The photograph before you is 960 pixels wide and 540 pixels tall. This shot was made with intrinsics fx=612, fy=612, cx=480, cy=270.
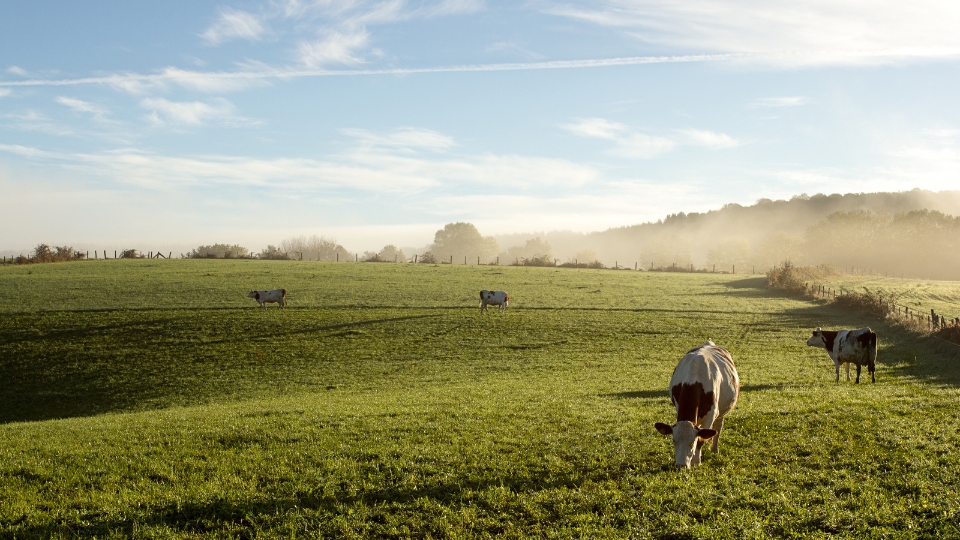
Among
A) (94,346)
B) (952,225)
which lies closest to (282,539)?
(94,346)

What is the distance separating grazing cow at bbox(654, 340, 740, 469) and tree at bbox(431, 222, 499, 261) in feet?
528

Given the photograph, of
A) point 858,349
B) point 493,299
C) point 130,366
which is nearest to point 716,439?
point 858,349

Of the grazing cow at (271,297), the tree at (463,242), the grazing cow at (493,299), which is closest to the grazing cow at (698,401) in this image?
the grazing cow at (493,299)

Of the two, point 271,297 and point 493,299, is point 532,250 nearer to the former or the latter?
point 493,299

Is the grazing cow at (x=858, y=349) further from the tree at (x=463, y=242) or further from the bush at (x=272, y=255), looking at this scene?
the tree at (x=463, y=242)

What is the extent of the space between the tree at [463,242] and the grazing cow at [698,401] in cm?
16088

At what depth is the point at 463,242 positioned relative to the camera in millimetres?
176000

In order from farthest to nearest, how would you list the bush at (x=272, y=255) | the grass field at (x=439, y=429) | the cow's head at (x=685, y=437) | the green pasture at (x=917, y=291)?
the bush at (x=272, y=255) < the green pasture at (x=917, y=291) < the cow's head at (x=685, y=437) < the grass field at (x=439, y=429)

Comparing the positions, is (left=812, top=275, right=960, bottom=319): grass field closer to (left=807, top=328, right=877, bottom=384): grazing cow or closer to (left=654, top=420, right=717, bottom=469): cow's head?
(left=807, top=328, right=877, bottom=384): grazing cow

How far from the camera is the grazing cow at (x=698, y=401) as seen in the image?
10992 mm

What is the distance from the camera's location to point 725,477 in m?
10.7

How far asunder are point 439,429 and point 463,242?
16106 centimetres

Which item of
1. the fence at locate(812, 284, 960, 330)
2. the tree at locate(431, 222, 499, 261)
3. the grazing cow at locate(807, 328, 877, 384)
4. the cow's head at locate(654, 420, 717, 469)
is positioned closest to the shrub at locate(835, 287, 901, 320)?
the fence at locate(812, 284, 960, 330)

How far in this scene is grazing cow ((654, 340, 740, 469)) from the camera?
36.1ft
